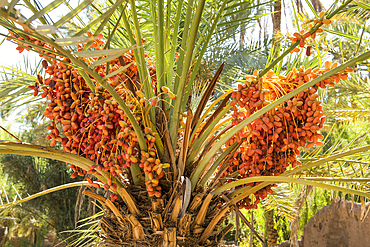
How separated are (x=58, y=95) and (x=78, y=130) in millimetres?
132

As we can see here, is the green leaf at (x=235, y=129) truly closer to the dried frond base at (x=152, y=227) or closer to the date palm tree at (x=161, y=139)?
the date palm tree at (x=161, y=139)

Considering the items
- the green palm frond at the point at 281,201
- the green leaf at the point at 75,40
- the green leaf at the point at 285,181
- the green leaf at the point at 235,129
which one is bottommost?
the green palm frond at the point at 281,201

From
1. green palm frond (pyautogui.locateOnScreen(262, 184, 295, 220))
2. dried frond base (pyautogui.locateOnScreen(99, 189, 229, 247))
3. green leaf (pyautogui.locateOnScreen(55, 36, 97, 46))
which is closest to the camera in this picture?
green leaf (pyautogui.locateOnScreen(55, 36, 97, 46))

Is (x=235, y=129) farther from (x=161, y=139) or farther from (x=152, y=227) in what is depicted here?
(x=152, y=227)

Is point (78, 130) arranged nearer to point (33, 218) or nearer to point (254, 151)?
point (254, 151)

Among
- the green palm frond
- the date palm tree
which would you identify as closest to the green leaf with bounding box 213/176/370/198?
the date palm tree

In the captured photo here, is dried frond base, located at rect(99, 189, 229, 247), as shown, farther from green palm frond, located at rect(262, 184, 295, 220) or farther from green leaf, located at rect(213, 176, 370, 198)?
green palm frond, located at rect(262, 184, 295, 220)

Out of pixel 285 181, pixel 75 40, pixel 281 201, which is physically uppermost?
pixel 75 40

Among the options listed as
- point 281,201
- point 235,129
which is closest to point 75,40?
point 235,129

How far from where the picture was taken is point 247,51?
5.46 meters

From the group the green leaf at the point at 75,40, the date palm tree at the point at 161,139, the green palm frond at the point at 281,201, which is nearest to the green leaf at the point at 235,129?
the date palm tree at the point at 161,139

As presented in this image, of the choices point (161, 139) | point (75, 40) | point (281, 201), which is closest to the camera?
point (75, 40)

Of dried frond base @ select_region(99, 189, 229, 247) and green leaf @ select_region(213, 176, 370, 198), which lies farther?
dried frond base @ select_region(99, 189, 229, 247)

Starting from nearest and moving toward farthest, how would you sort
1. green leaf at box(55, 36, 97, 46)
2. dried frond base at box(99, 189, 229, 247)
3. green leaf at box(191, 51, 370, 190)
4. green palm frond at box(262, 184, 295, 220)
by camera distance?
green leaf at box(55, 36, 97, 46)
green leaf at box(191, 51, 370, 190)
dried frond base at box(99, 189, 229, 247)
green palm frond at box(262, 184, 295, 220)
